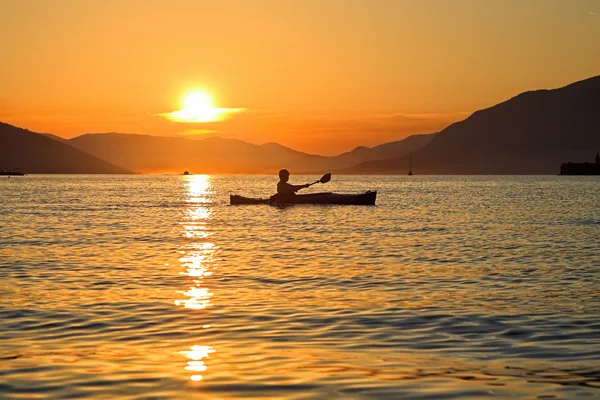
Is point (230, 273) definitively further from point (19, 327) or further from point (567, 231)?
point (567, 231)

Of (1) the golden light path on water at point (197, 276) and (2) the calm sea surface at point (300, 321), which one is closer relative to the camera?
(2) the calm sea surface at point (300, 321)

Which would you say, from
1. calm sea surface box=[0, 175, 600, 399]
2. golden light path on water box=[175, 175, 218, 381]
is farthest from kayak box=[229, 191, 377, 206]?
calm sea surface box=[0, 175, 600, 399]

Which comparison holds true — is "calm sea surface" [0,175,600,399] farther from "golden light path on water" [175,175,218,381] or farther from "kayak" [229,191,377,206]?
"kayak" [229,191,377,206]

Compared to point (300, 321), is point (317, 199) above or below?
above

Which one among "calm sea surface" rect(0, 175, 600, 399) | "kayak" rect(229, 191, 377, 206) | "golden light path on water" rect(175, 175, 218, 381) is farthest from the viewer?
"kayak" rect(229, 191, 377, 206)

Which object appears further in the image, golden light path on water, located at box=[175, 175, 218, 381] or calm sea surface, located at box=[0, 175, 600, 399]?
golden light path on water, located at box=[175, 175, 218, 381]

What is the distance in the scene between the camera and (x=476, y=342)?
15.0 metres

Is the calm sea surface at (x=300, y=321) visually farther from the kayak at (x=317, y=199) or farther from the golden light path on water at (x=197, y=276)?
the kayak at (x=317, y=199)

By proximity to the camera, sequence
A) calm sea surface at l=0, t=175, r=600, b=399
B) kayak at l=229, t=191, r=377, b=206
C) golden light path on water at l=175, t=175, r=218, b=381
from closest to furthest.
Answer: calm sea surface at l=0, t=175, r=600, b=399 → golden light path on water at l=175, t=175, r=218, b=381 → kayak at l=229, t=191, r=377, b=206

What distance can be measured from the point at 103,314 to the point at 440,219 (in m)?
43.5

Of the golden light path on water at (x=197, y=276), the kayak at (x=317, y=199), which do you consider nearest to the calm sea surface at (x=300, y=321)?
the golden light path on water at (x=197, y=276)

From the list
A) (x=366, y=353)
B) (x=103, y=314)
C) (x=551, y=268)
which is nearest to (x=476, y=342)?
(x=366, y=353)

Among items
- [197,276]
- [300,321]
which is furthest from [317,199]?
[300,321]

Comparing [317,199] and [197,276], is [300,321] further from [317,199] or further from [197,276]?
[317,199]
